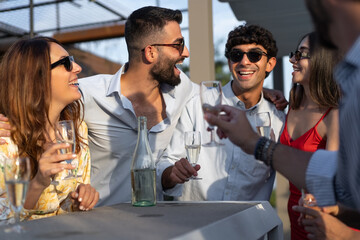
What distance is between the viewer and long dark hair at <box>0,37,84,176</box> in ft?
8.80

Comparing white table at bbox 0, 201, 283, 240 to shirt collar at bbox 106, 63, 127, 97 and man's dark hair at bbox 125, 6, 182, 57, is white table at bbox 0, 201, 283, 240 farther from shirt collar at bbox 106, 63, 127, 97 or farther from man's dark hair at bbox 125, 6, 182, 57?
man's dark hair at bbox 125, 6, 182, 57

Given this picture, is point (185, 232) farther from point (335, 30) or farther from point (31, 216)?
point (31, 216)

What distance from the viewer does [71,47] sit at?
6.68 metres

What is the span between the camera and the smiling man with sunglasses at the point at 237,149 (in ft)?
10.6

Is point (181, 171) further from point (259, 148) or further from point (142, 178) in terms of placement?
point (259, 148)

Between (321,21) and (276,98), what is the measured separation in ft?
7.34

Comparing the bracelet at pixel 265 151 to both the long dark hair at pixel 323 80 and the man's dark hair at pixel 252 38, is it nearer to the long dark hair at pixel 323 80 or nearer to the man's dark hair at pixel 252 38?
the long dark hair at pixel 323 80

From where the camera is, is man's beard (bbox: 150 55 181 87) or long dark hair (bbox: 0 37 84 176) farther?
man's beard (bbox: 150 55 181 87)

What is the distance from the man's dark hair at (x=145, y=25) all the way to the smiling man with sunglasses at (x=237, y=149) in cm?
55

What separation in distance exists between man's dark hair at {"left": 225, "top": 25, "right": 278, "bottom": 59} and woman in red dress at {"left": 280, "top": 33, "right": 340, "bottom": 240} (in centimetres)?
40

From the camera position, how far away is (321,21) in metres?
1.32

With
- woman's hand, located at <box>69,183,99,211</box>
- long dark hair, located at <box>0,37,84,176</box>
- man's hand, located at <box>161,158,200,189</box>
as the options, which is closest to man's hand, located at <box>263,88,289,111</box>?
man's hand, located at <box>161,158,200,189</box>

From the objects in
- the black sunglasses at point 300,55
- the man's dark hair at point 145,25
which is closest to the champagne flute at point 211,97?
the black sunglasses at point 300,55

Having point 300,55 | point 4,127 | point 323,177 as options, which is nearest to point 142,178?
point 4,127
